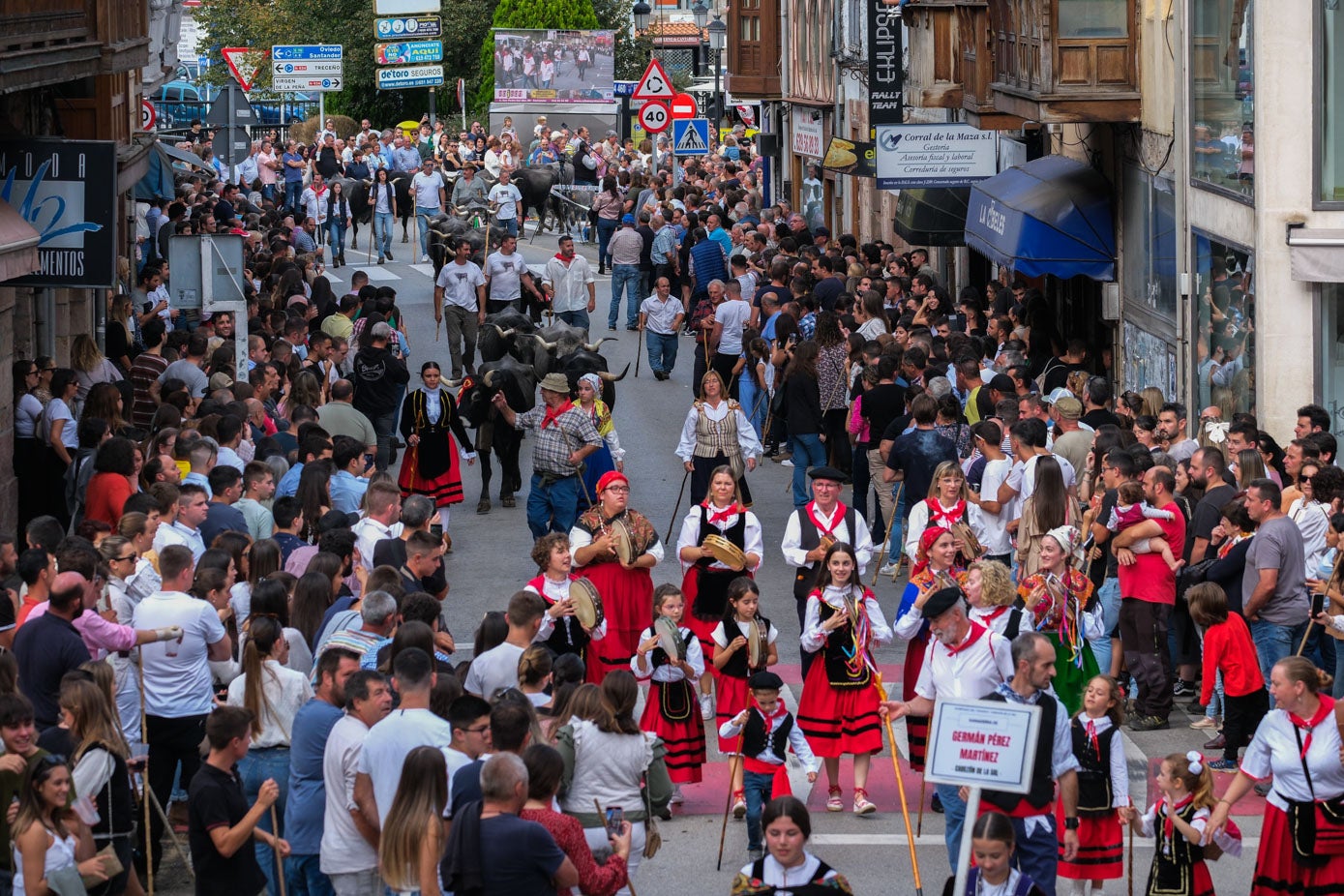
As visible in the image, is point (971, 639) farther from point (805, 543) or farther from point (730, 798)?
point (805, 543)

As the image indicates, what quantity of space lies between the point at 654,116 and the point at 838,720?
25051 mm

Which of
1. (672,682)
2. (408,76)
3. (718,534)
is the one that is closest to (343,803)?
(672,682)

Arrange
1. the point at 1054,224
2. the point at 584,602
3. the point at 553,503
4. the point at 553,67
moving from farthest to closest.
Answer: the point at 553,67 → the point at 1054,224 → the point at 553,503 → the point at 584,602

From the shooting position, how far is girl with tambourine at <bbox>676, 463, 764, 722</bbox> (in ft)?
40.7

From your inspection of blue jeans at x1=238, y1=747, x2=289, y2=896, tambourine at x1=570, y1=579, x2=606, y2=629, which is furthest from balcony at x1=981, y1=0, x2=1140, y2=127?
blue jeans at x1=238, y1=747, x2=289, y2=896

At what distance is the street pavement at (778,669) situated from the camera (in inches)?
414

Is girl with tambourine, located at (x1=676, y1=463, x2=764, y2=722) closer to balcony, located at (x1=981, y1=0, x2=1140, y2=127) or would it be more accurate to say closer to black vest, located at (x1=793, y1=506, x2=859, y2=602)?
black vest, located at (x1=793, y1=506, x2=859, y2=602)

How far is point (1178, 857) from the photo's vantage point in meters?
8.91

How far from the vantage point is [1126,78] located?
67.2 feet

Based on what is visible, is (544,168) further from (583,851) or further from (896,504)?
(583,851)

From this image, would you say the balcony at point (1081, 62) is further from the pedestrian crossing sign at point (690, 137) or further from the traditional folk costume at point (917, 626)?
the pedestrian crossing sign at point (690, 137)

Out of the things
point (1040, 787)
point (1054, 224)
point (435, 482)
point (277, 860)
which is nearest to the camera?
point (1040, 787)

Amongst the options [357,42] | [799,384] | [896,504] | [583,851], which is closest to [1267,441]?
[896,504]

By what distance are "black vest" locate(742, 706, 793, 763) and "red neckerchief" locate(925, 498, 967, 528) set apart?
9.20 feet
